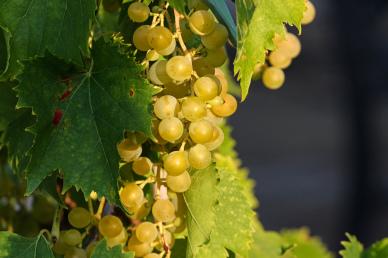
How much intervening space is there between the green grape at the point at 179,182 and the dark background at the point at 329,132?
4.05 m

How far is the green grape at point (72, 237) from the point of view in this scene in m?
0.97

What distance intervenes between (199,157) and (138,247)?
118 millimetres

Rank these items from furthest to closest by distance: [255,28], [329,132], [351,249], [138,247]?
[329,132]
[351,249]
[138,247]
[255,28]

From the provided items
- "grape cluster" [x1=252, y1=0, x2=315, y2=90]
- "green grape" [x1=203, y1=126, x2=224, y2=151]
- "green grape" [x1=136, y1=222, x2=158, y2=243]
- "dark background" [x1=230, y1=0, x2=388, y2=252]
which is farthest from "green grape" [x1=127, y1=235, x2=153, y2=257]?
"dark background" [x1=230, y1=0, x2=388, y2=252]

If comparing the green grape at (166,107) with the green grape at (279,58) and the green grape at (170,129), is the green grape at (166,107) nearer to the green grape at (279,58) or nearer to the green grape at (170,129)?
the green grape at (170,129)

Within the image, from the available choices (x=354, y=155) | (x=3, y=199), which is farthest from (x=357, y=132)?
(x=3, y=199)

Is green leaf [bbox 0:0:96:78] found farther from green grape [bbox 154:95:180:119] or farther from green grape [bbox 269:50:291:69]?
green grape [bbox 269:50:291:69]

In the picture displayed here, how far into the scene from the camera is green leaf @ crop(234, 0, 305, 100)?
33.4 inches

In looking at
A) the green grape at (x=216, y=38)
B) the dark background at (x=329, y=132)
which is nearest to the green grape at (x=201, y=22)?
the green grape at (x=216, y=38)

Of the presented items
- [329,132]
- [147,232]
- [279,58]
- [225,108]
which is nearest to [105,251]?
[147,232]

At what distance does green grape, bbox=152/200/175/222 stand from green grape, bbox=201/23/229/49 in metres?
0.15

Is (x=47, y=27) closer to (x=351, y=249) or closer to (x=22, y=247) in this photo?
(x=22, y=247)

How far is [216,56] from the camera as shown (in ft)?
3.05

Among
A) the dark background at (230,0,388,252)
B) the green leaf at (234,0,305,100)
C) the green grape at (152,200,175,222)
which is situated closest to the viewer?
the green leaf at (234,0,305,100)
